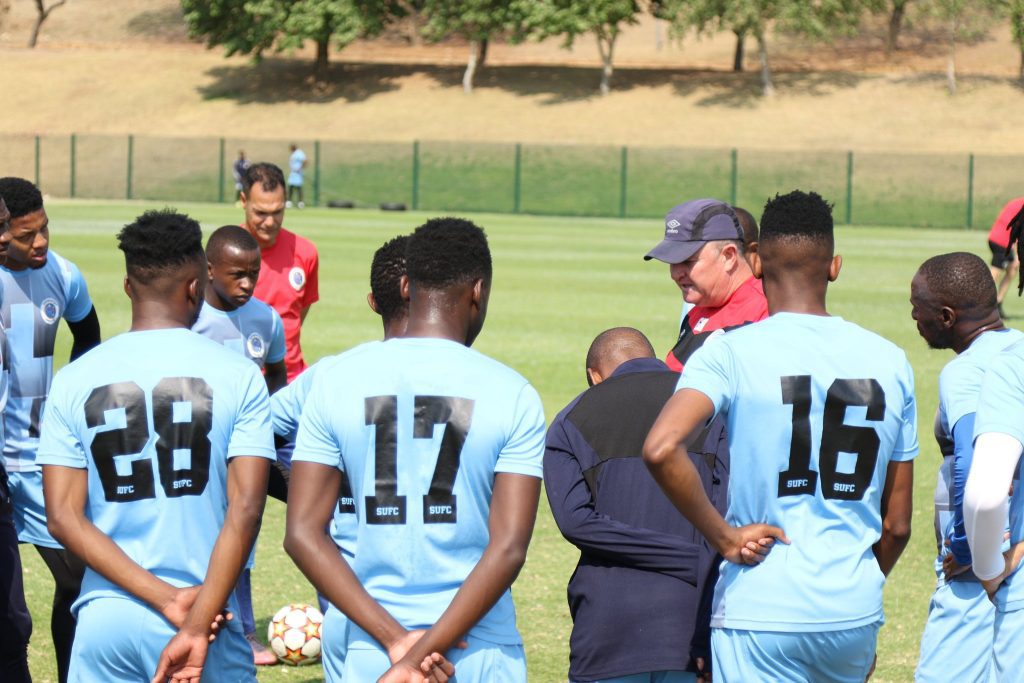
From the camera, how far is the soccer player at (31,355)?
554cm

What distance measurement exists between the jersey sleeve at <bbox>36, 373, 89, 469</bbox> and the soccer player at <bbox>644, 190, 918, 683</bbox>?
67.4 inches

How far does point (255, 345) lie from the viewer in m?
6.72

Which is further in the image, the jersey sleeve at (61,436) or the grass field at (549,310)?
the grass field at (549,310)

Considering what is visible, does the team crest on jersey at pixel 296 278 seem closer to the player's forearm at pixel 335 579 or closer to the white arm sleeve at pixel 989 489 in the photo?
the player's forearm at pixel 335 579

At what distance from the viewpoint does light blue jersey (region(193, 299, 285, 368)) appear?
659 cm

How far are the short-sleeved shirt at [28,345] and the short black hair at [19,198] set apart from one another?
1.05ft

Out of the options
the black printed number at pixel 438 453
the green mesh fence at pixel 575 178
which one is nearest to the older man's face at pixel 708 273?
the black printed number at pixel 438 453

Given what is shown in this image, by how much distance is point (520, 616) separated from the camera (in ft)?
23.5

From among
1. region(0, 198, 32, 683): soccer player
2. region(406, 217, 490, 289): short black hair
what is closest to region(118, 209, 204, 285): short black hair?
region(406, 217, 490, 289): short black hair

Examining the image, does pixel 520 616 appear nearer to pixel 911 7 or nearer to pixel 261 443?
pixel 261 443

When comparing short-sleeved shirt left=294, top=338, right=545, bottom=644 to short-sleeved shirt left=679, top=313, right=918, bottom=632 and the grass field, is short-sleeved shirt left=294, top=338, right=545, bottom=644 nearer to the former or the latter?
short-sleeved shirt left=679, top=313, right=918, bottom=632

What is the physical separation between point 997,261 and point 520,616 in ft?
38.7

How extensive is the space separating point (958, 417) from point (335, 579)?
2072mm

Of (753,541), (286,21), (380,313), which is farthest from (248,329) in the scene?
(286,21)
